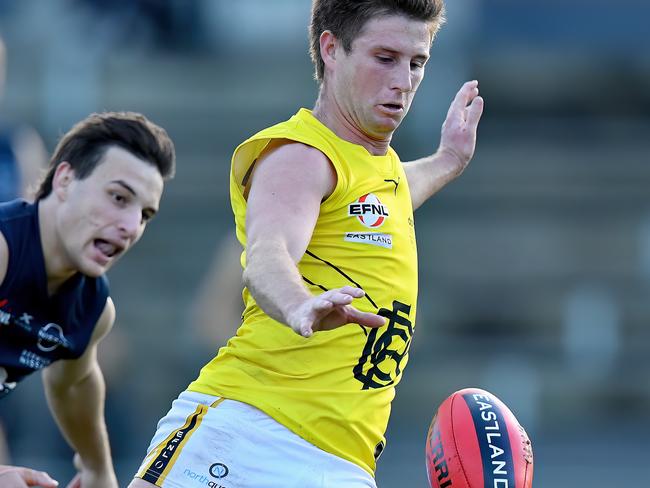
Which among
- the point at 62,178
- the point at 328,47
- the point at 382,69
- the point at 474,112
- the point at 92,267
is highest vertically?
the point at 474,112

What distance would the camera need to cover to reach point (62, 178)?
4.99 m

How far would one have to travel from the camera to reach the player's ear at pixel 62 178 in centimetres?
495

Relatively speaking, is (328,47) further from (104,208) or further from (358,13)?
(104,208)

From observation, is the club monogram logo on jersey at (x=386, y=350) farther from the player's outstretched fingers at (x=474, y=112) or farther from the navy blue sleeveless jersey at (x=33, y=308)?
the navy blue sleeveless jersey at (x=33, y=308)

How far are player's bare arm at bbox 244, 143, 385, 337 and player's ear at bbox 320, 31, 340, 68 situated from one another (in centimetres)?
39

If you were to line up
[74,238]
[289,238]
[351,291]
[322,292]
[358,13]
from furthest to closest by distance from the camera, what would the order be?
[74,238] → [358,13] → [322,292] → [289,238] → [351,291]

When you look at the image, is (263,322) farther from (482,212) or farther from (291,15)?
(291,15)

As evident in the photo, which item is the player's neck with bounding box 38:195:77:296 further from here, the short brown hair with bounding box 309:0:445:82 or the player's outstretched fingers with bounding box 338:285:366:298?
the player's outstretched fingers with bounding box 338:285:366:298

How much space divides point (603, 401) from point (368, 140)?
860 cm

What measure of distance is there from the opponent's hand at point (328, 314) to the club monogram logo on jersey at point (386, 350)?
2.26 ft

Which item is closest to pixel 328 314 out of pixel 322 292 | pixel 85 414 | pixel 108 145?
pixel 322 292

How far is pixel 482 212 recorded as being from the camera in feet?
43.9

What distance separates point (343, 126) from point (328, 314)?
1038mm

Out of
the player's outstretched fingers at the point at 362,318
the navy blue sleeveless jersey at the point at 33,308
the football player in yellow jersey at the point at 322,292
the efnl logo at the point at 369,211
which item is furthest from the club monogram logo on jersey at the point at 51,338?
the player's outstretched fingers at the point at 362,318
